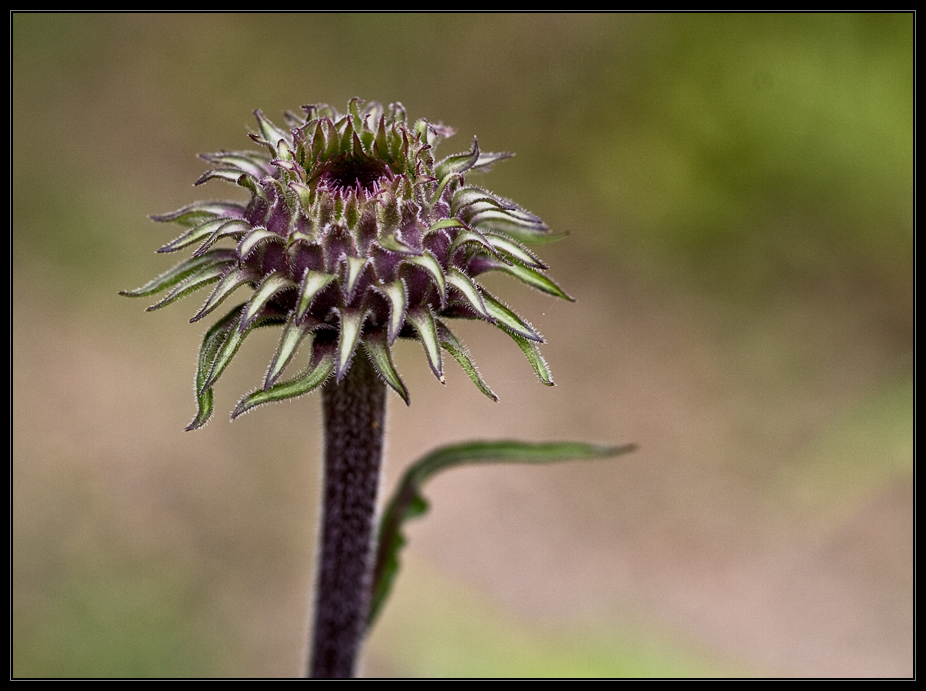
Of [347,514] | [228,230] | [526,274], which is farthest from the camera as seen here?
[347,514]

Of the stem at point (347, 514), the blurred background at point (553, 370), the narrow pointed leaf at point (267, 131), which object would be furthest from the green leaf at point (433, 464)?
the blurred background at point (553, 370)

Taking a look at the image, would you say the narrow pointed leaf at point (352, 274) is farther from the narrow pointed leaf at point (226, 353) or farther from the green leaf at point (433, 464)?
the green leaf at point (433, 464)

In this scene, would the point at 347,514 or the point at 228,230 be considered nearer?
the point at 228,230

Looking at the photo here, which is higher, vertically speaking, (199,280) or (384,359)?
(199,280)

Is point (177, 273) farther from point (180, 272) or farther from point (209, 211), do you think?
point (209, 211)

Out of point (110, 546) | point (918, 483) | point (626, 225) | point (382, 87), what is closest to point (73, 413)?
point (110, 546)

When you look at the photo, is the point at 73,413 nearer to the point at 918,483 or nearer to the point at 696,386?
the point at 696,386

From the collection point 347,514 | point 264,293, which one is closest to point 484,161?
point 264,293
